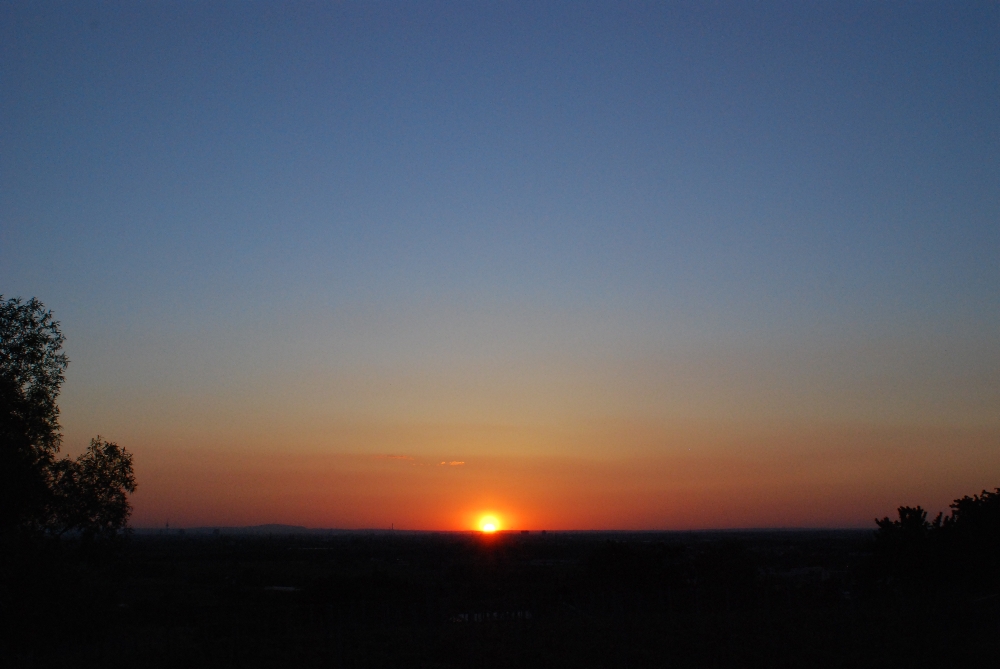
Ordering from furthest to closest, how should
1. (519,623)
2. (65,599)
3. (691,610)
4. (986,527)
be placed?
(986,527) < (691,610) < (519,623) < (65,599)

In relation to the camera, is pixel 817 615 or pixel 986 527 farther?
pixel 986 527

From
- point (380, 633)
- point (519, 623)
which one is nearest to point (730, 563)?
point (519, 623)

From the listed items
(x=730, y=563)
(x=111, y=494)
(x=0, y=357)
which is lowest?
(x=730, y=563)

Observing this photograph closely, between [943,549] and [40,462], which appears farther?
[943,549]

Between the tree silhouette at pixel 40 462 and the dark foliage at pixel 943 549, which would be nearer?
the tree silhouette at pixel 40 462

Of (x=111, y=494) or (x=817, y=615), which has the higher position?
(x=111, y=494)

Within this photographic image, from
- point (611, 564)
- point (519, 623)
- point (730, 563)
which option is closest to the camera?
point (519, 623)

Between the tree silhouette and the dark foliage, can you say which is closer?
the tree silhouette

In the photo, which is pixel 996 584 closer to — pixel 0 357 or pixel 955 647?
pixel 955 647
